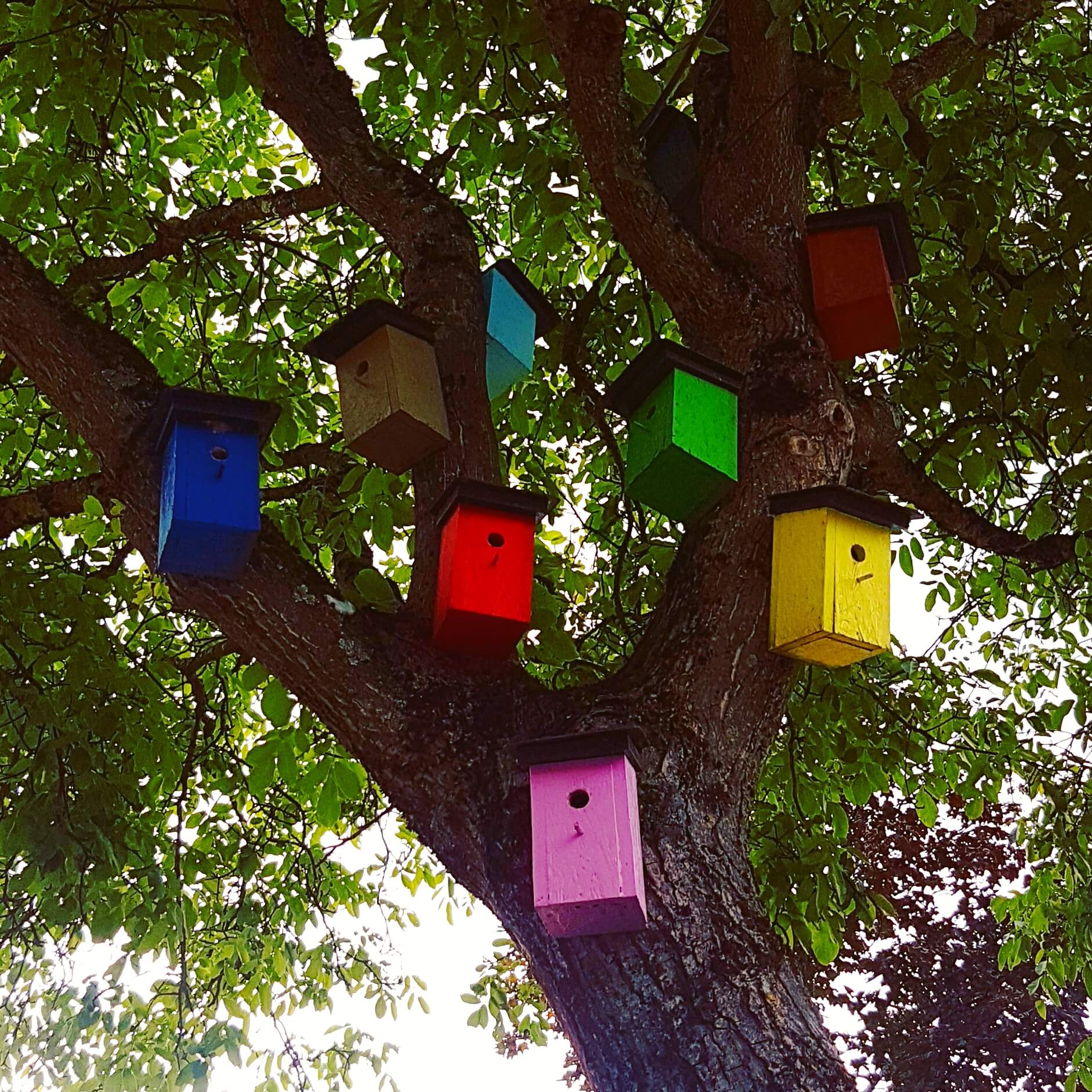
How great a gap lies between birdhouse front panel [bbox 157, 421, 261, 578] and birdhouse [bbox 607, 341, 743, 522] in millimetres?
905

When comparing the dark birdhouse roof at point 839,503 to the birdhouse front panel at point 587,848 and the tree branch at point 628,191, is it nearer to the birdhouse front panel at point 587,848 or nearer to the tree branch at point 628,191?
the tree branch at point 628,191

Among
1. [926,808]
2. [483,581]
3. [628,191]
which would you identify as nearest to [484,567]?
[483,581]

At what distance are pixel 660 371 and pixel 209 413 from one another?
3.42ft

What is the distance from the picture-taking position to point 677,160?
140 inches

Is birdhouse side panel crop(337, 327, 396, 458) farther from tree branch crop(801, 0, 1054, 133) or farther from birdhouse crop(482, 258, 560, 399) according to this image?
tree branch crop(801, 0, 1054, 133)

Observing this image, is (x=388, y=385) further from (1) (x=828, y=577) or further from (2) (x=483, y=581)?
(1) (x=828, y=577)

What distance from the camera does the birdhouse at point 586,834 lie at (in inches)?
76.1

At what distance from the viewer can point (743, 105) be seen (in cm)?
321

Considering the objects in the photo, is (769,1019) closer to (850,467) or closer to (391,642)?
(391,642)

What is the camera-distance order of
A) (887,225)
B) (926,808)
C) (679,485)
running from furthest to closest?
(926,808) → (887,225) → (679,485)

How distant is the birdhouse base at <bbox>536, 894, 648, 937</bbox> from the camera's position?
1923mm

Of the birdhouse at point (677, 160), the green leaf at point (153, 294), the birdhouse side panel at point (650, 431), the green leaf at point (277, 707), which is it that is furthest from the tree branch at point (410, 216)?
the green leaf at point (153, 294)

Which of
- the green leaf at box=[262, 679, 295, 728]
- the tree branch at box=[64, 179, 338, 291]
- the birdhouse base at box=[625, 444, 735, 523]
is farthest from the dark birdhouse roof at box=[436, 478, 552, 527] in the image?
the tree branch at box=[64, 179, 338, 291]

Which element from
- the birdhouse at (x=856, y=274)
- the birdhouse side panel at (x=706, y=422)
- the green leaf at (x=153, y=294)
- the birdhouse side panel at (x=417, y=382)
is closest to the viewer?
the birdhouse side panel at (x=706, y=422)
